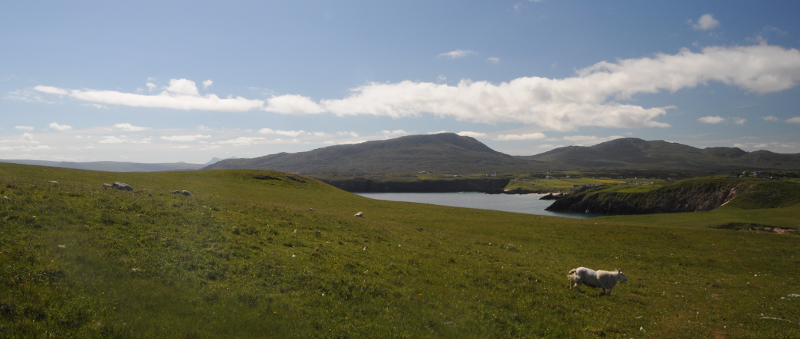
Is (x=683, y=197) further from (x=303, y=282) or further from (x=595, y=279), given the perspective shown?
(x=303, y=282)

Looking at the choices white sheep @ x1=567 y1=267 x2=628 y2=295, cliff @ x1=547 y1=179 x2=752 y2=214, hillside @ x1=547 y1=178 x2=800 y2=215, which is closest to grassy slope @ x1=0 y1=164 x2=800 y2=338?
white sheep @ x1=567 y1=267 x2=628 y2=295

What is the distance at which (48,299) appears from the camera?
943cm

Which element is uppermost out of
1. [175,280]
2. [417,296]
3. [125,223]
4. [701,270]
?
[125,223]

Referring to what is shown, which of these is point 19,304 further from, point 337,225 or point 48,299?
point 337,225

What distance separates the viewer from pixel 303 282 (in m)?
14.0

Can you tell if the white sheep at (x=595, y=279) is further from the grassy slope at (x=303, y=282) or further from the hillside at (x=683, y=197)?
the hillside at (x=683, y=197)

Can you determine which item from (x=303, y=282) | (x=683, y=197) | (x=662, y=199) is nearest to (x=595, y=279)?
(x=303, y=282)

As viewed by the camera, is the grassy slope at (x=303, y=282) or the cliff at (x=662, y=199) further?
the cliff at (x=662, y=199)

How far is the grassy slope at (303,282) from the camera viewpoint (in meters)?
10.4

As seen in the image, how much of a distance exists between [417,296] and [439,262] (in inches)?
242

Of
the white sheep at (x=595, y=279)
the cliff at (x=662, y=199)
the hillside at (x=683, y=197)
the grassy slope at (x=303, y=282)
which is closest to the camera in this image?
the grassy slope at (x=303, y=282)

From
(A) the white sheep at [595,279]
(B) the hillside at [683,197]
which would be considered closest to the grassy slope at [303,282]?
(A) the white sheep at [595,279]

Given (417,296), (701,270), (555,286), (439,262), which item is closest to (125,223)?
(417,296)

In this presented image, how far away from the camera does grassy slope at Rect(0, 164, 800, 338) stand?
10352mm
